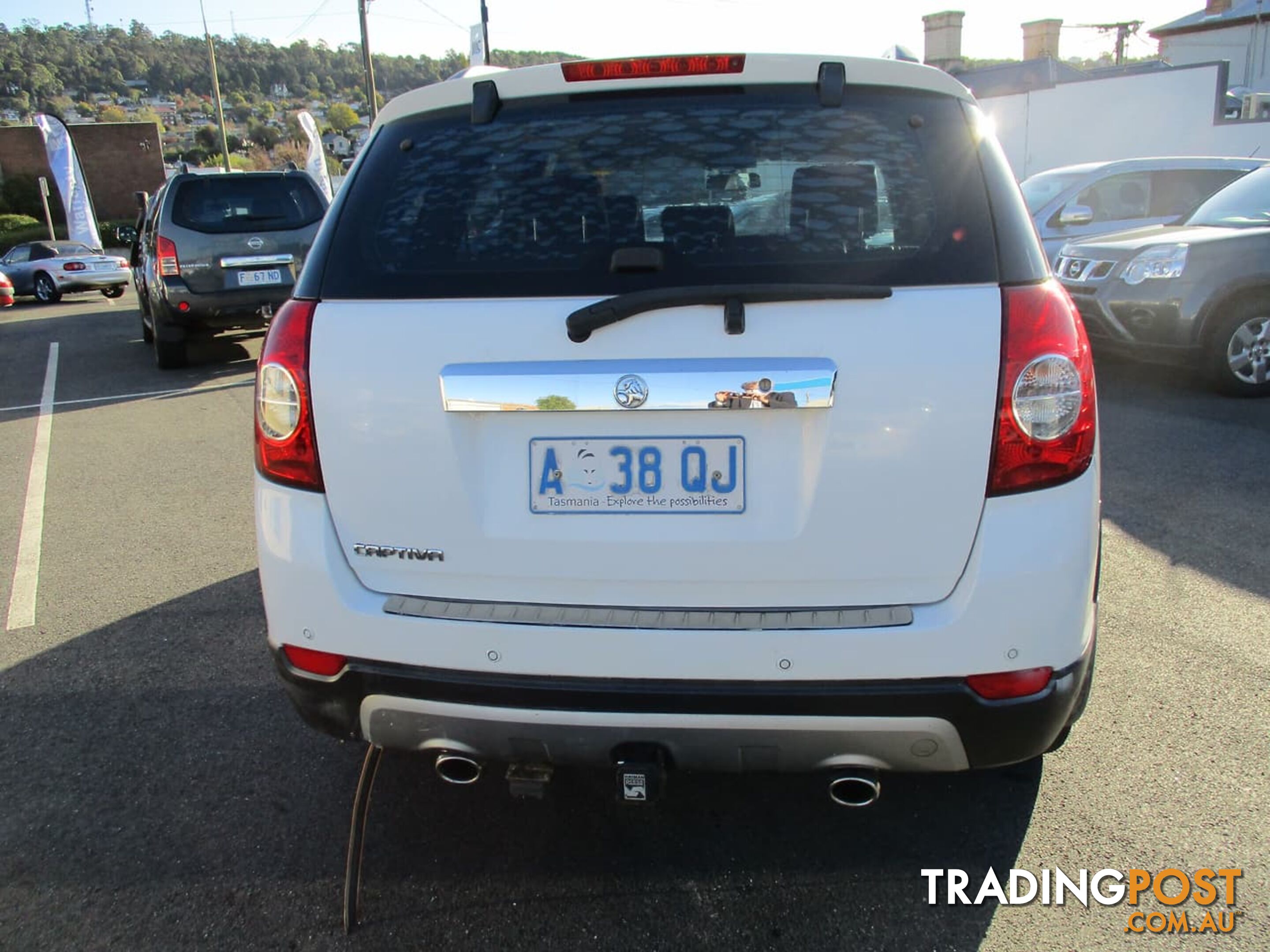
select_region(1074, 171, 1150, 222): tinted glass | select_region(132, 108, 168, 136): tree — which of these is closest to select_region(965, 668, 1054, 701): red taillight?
select_region(1074, 171, 1150, 222): tinted glass

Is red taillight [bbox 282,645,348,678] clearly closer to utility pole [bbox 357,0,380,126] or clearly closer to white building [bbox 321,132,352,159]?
utility pole [bbox 357,0,380,126]

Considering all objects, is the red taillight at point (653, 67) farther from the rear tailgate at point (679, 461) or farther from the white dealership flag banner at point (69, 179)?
the white dealership flag banner at point (69, 179)

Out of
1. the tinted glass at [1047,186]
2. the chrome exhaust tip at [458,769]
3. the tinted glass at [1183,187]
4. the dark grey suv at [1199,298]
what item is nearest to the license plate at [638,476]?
the chrome exhaust tip at [458,769]

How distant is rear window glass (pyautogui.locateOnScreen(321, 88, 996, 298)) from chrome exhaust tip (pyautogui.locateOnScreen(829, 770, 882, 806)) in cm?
102

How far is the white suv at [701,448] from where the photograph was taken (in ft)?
6.44

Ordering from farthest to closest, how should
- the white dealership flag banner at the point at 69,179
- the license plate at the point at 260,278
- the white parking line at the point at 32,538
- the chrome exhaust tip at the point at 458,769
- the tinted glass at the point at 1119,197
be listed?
the white dealership flag banner at the point at 69,179 → the tinted glass at the point at 1119,197 → the license plate at the point at 260,278 → the white parking line at the point at 32,538 → the chrome exhaust tip at the point at 458,769

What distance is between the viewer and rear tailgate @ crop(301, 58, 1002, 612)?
1952 mm

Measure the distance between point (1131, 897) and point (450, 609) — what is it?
5.48 feet

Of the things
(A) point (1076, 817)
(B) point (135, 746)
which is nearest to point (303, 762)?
(B) point (135, 746)

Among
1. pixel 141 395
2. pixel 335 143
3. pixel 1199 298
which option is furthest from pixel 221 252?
pixel 335 143

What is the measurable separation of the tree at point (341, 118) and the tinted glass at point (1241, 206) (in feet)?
187

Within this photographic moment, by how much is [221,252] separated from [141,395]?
1.75m

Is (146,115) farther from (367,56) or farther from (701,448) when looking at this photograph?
(701,448)

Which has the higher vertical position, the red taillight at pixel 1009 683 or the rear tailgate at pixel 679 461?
the rear tailgate at pixel 679 461
